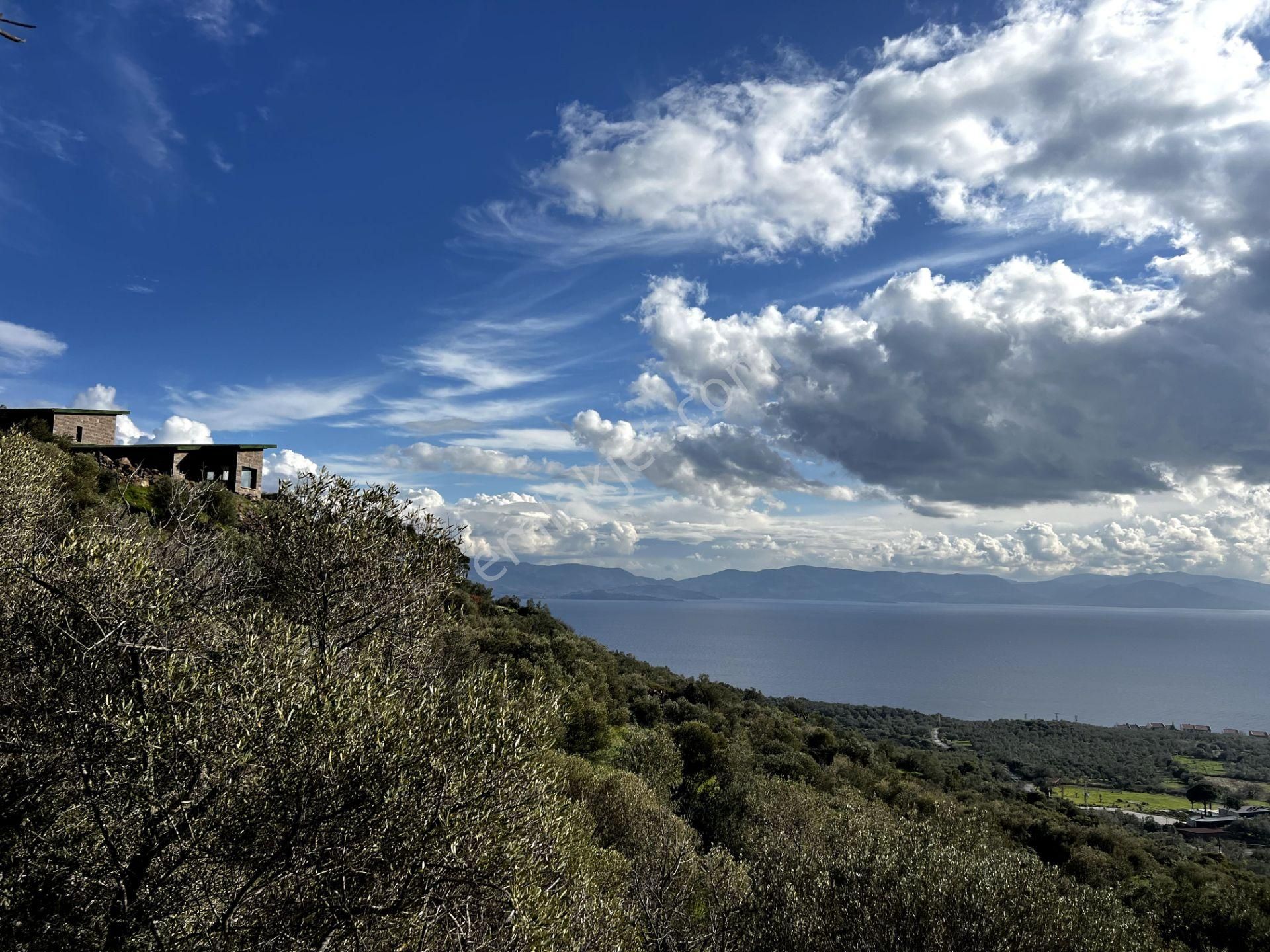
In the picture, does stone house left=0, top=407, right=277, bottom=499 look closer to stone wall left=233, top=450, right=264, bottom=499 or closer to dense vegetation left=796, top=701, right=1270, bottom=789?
stone wall left=233, top=450, right=264, bottom=499

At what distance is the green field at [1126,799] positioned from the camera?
8688cm

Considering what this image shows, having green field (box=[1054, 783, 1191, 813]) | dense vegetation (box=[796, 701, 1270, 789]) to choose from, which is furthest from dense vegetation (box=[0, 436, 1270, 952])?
dense vegetation (box=[796, 701, 1270, 789])

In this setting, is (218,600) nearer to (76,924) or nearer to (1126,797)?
(76,924)

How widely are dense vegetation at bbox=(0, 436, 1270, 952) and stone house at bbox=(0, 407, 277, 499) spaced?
30356 millimetres

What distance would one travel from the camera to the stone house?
48.8m

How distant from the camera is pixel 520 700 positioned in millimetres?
13227

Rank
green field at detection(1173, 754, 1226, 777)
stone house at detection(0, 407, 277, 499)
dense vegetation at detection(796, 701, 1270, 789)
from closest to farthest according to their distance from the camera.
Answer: stone house at detection(0, 407, 277, 499) < dense vegetation at detection(796, 701, 1270, 789) < green field at detection(1173, 754, 1226, 777)

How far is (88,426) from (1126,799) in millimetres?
121573

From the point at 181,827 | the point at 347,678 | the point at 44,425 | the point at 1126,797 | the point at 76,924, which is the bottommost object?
the point at 1126,797

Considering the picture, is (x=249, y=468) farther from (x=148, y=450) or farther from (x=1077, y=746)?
Answer: (x=1077, y=746)

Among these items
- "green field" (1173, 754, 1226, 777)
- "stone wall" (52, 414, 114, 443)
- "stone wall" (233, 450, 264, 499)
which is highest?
"stone wall" (52, 414, 114, 443)

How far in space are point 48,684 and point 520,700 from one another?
23.4 feet

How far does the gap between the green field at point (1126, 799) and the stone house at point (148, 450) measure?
9534 cm

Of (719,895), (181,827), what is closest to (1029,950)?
(719,895)
